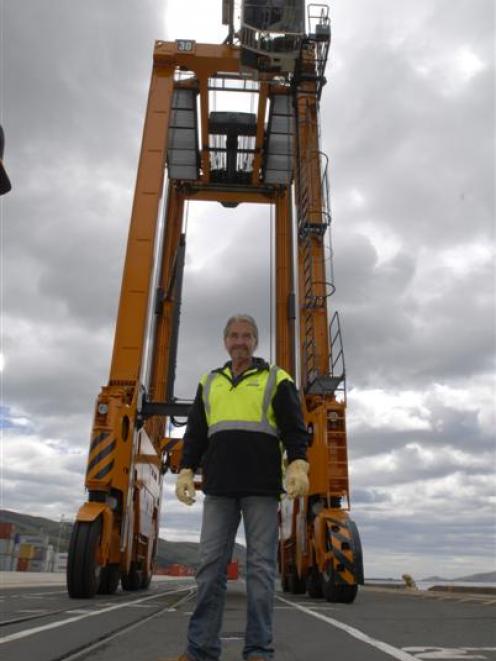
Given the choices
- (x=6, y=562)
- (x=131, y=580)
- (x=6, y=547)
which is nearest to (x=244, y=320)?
(x=131, y=580)

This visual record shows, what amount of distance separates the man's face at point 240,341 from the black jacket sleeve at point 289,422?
0.28 m

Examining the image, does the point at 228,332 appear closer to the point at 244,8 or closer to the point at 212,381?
the point at 212,381

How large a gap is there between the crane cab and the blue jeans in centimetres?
1159

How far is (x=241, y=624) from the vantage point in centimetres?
537

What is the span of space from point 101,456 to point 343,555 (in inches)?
145

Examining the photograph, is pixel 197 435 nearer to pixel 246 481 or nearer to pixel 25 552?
pixel 246 481

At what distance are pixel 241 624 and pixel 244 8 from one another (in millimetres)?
12020

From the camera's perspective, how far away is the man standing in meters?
3.04

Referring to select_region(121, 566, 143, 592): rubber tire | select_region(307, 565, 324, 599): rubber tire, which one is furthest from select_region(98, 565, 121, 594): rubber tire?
select_region(307, 565, 324, 599): rubber tire

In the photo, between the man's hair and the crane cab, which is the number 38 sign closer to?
the crane cab

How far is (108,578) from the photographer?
374 inches

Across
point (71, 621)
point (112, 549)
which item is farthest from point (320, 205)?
point (71, 621)

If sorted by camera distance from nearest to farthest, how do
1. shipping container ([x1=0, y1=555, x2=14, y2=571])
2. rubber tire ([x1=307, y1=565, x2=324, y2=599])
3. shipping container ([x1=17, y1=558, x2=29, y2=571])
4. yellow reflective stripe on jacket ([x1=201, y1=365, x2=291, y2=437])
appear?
yellow reflective stripe on jacket ([x1=201, y1=365, x2=291, y2=437]) < rubber tire ([x1=307, y1=565, x2=324, y2=599]) < shipping container ([x1=0, y1=555, x2=14, y2=571]) < shipping container ([x1=17, y1=558, x2=29, y2=571])

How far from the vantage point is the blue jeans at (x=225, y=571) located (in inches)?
117
